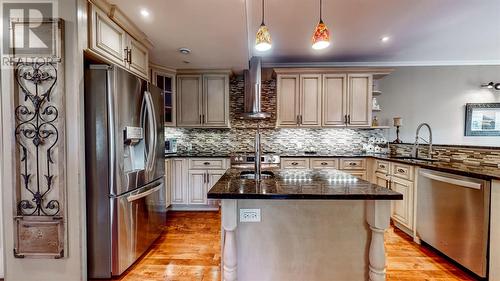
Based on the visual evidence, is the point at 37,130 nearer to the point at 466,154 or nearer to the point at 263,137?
the point at 263,137

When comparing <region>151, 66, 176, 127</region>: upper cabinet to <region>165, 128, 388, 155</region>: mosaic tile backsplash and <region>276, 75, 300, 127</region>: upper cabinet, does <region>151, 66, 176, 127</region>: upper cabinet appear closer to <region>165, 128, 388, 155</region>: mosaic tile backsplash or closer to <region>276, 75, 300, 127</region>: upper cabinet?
<region>165, 128, 388, 155</region>: mosaic tile backsplash

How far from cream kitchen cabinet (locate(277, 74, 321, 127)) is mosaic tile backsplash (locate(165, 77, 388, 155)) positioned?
1.18ft

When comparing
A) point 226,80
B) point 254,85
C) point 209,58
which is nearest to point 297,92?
point 254,85

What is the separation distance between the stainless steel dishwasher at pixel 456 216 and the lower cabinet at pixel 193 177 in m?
2.71

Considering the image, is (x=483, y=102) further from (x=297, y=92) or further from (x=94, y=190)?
(x=94, y=190)

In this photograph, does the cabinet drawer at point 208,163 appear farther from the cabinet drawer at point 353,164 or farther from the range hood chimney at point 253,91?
the cabinet drawer at point 353,164

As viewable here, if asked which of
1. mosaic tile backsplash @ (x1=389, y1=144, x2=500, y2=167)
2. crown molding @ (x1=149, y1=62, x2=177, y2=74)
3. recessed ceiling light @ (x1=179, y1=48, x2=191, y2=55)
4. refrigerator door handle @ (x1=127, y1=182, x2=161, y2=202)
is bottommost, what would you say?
refrigerator door handle @ (x1=127, y1=182, x2=161, y2=202)

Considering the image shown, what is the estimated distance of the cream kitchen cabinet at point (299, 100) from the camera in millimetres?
4012

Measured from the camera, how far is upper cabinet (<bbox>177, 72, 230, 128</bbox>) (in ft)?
13.3

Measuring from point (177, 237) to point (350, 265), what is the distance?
6.85 feet

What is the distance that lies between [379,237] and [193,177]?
9.67ft

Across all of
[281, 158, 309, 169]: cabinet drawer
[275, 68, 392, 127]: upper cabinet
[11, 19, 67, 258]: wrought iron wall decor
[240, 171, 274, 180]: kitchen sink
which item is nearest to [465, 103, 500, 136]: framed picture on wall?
[275, 68, 392, 127]: upper cabinet

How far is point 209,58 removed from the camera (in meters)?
3.44

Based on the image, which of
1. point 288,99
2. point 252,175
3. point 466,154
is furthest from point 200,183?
point 466,154
